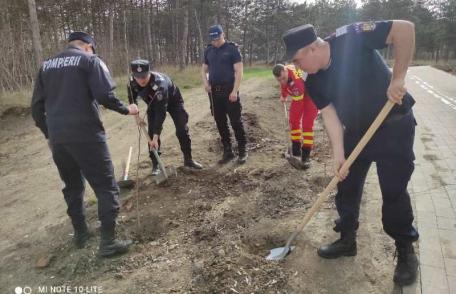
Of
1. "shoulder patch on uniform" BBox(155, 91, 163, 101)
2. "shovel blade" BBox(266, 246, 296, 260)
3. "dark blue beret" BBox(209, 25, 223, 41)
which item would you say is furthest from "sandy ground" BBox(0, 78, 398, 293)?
"dark blue beret" BBox(209, 25, 223, 41)

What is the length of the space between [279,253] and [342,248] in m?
0.51

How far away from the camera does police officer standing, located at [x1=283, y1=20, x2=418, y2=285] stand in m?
2.36

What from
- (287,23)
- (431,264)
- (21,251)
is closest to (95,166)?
(21,251)

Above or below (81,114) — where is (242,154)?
below

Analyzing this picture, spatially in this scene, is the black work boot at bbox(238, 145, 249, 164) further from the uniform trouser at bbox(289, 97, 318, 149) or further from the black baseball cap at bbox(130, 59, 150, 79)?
the black baseball cap at bbox(130, 59, 150, 79)

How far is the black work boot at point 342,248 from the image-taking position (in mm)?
3061

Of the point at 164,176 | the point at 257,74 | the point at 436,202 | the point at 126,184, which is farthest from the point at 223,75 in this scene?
the point at 257,74

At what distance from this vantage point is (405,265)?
2.75m

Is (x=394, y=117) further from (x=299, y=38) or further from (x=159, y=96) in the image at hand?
(x=159, y=96)

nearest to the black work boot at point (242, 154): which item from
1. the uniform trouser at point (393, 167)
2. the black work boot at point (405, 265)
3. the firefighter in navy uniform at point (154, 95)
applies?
the firefighter in navy uniform at point (154, 95)

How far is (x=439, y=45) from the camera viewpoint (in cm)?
4797

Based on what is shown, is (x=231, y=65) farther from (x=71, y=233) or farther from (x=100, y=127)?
(x=71, y=233)

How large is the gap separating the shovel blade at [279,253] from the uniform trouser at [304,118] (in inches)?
96.4

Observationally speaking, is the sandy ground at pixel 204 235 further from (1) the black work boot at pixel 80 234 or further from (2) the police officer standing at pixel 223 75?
(2) the police officer standing at pixel 223 75
